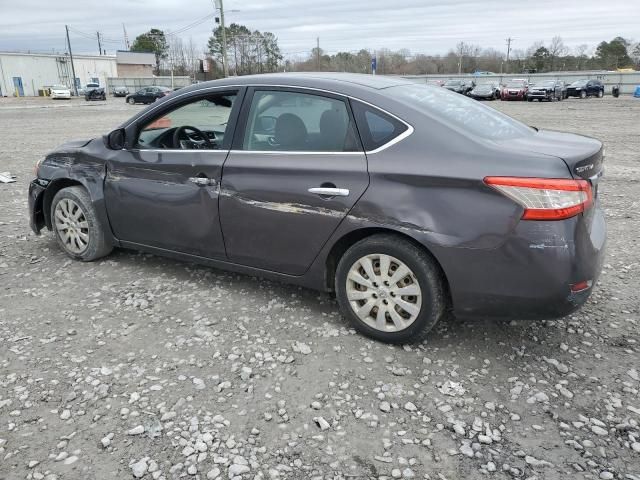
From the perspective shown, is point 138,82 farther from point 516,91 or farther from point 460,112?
point 460,112

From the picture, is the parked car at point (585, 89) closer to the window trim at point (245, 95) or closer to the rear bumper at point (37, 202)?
the window trim at point (245, 95)

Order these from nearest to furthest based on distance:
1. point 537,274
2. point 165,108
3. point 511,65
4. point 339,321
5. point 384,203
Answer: point 537,274 → point 384,203 → point 339,321 → point 165,108 → point 511,65

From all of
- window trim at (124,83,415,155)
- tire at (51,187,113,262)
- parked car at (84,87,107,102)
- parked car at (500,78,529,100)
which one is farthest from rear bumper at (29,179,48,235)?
parked car at (84,87,107,102)

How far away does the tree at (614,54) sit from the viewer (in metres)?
85.0

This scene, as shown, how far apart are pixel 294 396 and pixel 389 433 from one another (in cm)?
59

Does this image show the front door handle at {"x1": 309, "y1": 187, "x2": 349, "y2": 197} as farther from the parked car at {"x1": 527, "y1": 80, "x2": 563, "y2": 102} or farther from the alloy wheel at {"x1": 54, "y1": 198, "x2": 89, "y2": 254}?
the parked car at {"x1": 527, "y1": 80, "x2": 563, "y2": 102}

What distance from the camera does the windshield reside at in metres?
3.34

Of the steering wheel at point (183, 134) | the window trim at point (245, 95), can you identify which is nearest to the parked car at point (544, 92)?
the steering wheel at point (183, 134)

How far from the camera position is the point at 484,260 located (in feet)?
9.91

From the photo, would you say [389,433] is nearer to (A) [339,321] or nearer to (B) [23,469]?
(A) [339,321]

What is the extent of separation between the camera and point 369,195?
3.27 meters

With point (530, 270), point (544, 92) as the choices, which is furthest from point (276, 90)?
point (544, 92)

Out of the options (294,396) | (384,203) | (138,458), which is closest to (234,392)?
(294,396)

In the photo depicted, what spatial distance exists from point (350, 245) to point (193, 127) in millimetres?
1791
